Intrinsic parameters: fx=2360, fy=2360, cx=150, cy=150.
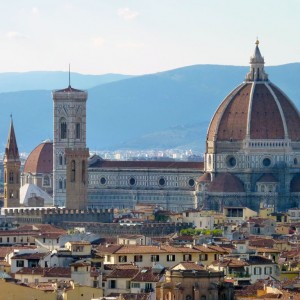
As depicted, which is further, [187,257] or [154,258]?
[187,257]

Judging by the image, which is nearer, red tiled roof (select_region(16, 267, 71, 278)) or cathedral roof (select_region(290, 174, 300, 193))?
red tiled roof (select_region(16, 267, 71, 278))

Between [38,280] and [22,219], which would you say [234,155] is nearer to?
[22,219]

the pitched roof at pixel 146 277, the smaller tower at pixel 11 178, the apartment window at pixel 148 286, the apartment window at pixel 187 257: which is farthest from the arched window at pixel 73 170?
the apartment window at pixel 148 286

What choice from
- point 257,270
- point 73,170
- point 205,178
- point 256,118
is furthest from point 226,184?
point 257,270

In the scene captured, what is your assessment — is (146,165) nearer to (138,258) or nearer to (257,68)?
(257,68)

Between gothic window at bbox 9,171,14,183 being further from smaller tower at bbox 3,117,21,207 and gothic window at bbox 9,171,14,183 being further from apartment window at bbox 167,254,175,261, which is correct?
apartment window at bbox 167,254,175,261


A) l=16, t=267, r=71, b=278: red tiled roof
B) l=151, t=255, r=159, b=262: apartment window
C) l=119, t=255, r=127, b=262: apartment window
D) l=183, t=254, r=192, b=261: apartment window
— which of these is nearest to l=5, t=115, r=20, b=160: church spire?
l=119, t=255, r=127, b=262: apartment window

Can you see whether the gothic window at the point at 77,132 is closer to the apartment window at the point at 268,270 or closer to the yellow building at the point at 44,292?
the apartment window at the point at 268,270

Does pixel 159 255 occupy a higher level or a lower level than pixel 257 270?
higher
